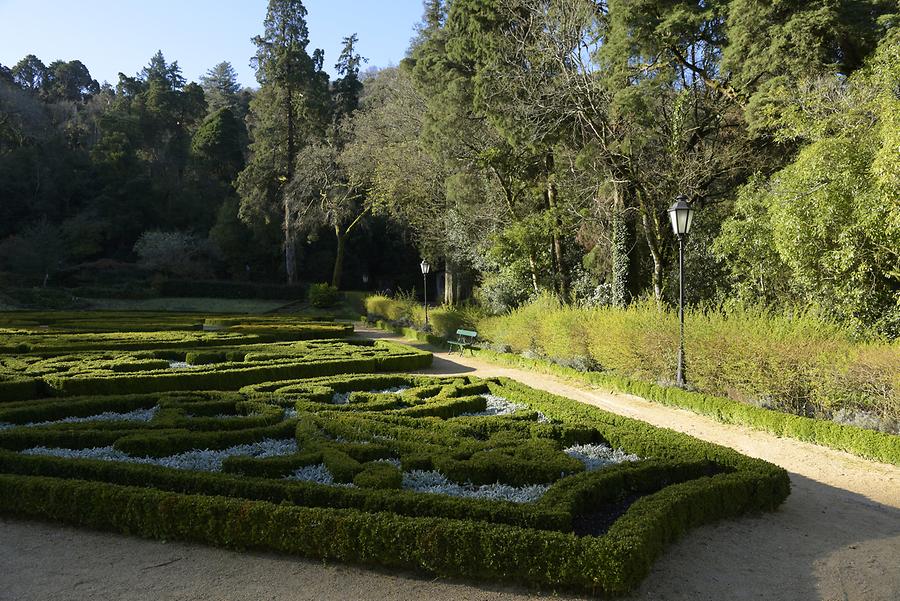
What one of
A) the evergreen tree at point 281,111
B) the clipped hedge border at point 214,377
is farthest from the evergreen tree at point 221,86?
the clipped hedge border at point 214,377

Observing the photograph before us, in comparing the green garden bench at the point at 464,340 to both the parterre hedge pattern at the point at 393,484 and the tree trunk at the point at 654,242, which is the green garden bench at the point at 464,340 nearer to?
the tree trunk at the point at 654,242

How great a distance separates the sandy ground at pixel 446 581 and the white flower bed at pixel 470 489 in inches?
40.6

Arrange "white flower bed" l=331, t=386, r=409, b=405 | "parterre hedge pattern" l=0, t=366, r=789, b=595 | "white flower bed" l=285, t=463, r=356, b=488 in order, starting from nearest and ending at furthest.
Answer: "parterre hedge pattern" l=0, t=366, r=789, b=595
"white flower bed" l=285, t=463, r=356, b=488
"white flower bed" l=331, t=386, r=409, b=405

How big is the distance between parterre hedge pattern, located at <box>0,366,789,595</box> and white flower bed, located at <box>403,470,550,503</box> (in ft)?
0.21

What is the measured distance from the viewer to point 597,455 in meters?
6.02

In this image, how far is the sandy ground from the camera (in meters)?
3.62

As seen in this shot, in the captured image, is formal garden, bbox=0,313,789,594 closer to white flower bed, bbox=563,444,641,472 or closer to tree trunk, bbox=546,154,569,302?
white flower bed, bbox=563,444,641,472

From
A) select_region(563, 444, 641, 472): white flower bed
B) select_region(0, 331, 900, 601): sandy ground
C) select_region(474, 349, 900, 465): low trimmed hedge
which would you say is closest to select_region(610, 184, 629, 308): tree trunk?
select_region(474, 349, 900, 465): low trimmed hedge

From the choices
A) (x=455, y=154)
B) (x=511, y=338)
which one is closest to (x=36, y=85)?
(x=455, y=154)

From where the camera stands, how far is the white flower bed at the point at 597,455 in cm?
575

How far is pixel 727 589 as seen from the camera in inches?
146

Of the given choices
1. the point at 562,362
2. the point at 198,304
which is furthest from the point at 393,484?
the point at 198,304

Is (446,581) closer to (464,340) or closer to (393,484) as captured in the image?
(393,484)

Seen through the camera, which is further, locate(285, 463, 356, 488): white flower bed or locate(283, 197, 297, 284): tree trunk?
locate(283, 197, 297, 284): tree trunk
